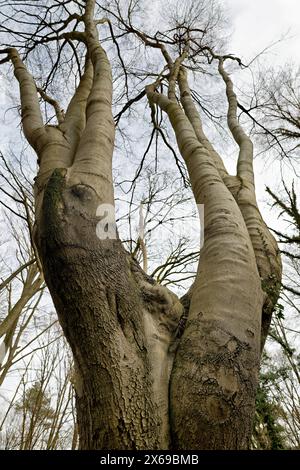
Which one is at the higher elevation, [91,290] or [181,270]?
[181,270]

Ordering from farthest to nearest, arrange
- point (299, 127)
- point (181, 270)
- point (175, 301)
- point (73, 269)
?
point (299, 127), point (181, 270), point (175, 301), point (73, 269)

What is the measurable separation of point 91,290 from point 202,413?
0.49 m

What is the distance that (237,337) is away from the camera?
109 centimetres

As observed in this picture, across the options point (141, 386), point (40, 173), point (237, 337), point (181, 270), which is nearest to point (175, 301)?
point (237, 337)

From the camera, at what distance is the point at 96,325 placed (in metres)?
1.00

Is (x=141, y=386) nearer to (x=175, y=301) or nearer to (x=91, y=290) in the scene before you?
(x=91, y=290)

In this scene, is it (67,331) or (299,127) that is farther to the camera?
(299,127)

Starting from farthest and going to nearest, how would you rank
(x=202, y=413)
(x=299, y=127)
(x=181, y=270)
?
1. (x=299, y=127)
2. (x=181, y=270)
3. (x=202, y=413)

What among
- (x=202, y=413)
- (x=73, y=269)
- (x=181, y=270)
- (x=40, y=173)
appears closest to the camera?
(x=202, y=413)

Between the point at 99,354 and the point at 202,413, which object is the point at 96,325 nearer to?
the point at 99,354

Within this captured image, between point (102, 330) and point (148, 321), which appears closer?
point (102, 330)

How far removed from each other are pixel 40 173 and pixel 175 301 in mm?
853
